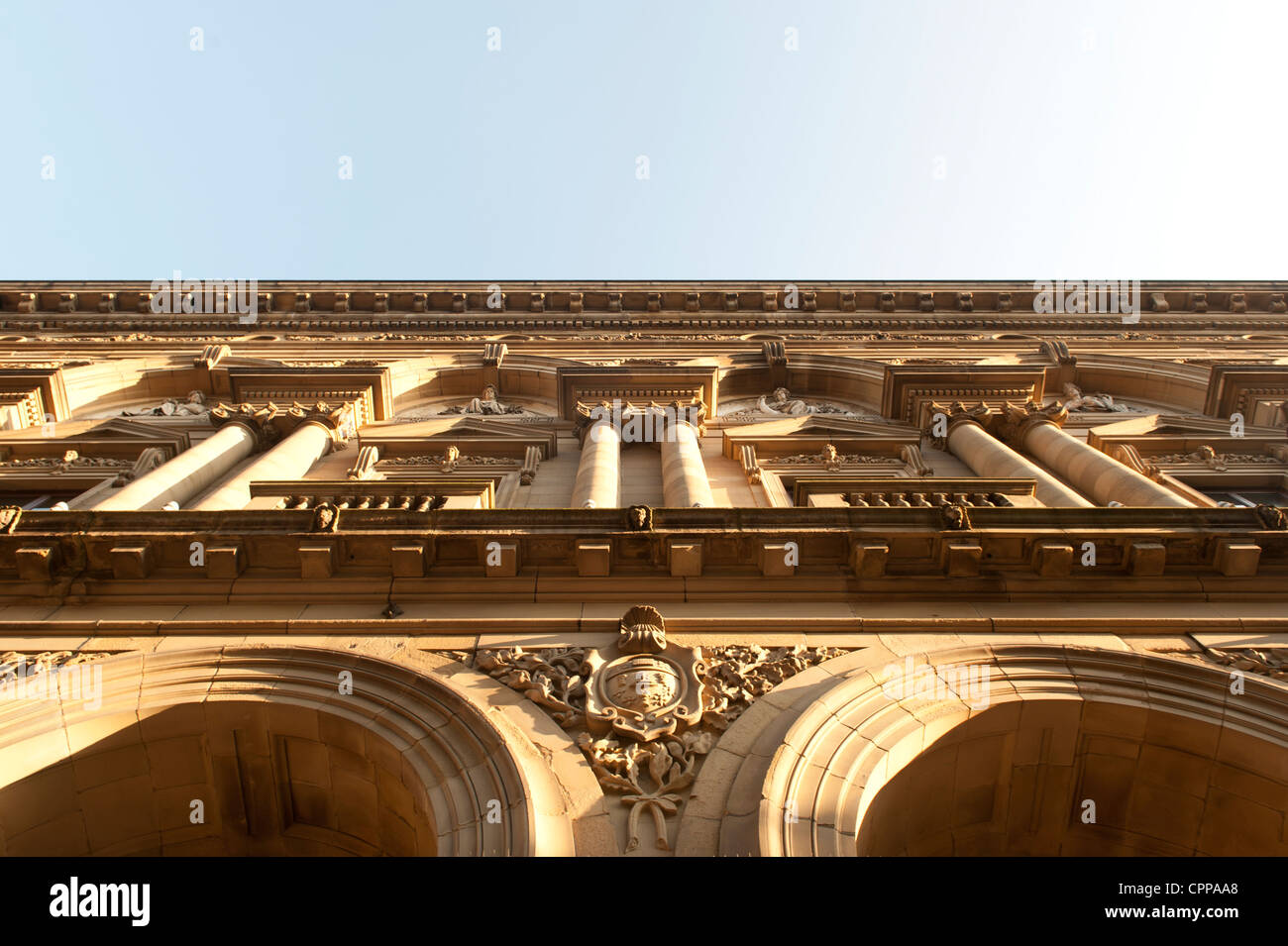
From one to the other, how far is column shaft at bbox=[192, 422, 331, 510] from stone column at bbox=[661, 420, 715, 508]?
Result: 6.68 meters

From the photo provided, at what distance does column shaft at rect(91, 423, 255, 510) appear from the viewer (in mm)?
14770

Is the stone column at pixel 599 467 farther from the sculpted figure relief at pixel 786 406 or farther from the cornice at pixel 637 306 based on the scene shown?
the cornice at pixel 637 306

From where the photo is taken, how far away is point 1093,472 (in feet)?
54.2

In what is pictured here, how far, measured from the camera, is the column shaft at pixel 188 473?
1477 cm

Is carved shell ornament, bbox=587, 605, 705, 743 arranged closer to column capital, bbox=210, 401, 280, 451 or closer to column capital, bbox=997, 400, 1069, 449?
column capital, bbox=997, 400, 1069, 449

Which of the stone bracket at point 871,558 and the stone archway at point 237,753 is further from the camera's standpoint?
the stone bracket at point 871,558

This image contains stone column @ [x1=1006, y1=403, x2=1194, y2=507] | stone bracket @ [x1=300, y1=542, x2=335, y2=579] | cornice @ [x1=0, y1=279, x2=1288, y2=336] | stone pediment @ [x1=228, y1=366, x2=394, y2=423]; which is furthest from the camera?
cornice @ [x1=0, y1=279, x2=1288, y2=336]

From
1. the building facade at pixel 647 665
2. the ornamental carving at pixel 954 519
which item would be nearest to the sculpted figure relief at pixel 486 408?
the building facade at pixel 647 665

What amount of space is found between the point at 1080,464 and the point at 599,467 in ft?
28.5

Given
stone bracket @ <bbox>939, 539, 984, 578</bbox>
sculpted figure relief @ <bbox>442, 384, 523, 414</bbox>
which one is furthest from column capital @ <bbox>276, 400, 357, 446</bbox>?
stone bracket @ <bbox>939, 539, 984, 578</bbox>

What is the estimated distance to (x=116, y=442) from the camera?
2005 centimetres

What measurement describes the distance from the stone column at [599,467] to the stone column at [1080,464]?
8211 millimetres

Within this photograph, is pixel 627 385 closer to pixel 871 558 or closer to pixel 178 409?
pixel 178 409
